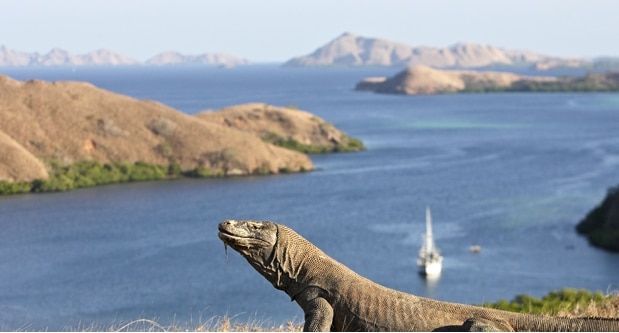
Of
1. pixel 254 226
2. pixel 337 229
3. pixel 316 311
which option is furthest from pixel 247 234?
pixel 337 229

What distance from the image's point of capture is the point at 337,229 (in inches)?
2197

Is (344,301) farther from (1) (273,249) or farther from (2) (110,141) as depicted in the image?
(2) (110,141)

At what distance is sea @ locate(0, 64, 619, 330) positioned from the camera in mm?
39438

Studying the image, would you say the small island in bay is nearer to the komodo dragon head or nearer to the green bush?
the green bush

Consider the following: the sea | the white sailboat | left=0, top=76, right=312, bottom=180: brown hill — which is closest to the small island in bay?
left=0, top=76, right=312, bottom=180: brown hill

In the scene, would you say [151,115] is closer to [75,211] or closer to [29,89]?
[29,89]

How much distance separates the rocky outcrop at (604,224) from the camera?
54.2 meters

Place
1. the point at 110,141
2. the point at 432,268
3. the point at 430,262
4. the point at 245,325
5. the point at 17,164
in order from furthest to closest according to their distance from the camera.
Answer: the point at 110,141 → the point at 17,164 → the point at 432,268 → the point at 430,262 → the point at 245,325

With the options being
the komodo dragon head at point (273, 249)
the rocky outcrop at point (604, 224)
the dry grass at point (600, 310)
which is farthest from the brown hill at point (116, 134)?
the komodo dragon head at point (273, 249)

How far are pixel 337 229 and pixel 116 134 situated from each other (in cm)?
3878

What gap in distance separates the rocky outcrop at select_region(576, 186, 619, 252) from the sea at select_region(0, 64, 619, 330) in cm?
74

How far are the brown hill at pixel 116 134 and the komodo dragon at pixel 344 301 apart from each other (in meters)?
79.1

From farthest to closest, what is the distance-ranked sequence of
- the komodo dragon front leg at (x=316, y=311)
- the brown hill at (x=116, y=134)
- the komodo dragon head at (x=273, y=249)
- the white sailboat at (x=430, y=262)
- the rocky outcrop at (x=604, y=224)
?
the brown hill at (x=116, y=134), the rocky outcrop at (x=604, y=224), the white sailboat at (x=430, y=262), the komodo dragon head at (x=273, y=249), the komodo dragon front leg at (x=316, y=311)

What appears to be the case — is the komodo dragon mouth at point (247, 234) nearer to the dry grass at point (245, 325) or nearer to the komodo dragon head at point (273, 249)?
the komodo dragon head at point (273, 249)
